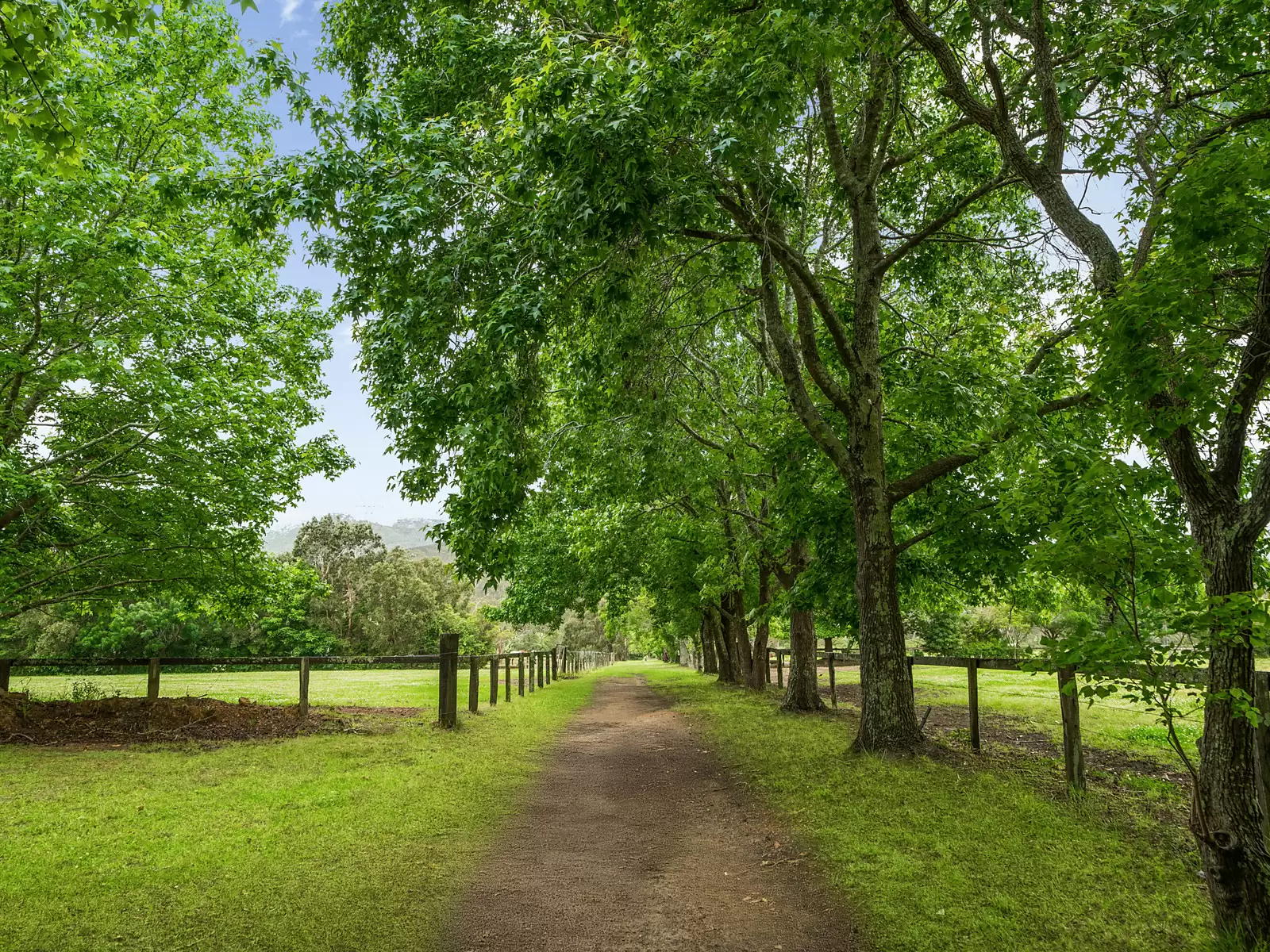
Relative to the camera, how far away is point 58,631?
3947cm

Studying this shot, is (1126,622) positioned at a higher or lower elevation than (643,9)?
lower

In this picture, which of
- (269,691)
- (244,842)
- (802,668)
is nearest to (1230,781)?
(244,842)

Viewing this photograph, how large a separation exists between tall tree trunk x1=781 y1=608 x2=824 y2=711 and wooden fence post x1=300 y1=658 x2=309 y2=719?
363 inches

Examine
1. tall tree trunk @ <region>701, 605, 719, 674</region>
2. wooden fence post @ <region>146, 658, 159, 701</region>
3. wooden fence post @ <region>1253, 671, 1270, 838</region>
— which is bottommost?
tall tree trunk @ <region>701, 605, 719, 674</region>

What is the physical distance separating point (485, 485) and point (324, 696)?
17325mm

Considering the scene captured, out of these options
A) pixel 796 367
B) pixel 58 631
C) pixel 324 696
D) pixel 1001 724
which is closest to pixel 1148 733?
pixel 1001 724

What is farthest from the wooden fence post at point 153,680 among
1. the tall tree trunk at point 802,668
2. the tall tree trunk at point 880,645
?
the tall tree trunk at point 802,668

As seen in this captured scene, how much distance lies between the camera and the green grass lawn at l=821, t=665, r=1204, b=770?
429 inches

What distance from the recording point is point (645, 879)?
17.6 feet

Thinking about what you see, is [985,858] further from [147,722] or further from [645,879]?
[147,722]

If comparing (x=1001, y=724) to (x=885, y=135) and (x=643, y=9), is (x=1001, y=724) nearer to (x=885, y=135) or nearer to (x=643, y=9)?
(x=885, y=135)

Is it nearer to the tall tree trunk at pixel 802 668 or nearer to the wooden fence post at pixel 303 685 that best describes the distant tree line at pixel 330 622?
the wooden fence post at pixel 303 685

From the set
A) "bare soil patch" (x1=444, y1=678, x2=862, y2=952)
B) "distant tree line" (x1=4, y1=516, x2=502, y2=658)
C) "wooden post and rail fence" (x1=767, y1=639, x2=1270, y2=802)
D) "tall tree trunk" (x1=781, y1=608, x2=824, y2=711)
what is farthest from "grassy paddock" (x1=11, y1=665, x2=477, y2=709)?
"wooden post and rail fence" (x1=767, y1=639, x2=1270, y2=802)

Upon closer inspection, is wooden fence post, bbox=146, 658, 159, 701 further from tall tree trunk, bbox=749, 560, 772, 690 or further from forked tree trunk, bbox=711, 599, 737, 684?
forked tree trunk, bbox=711, 599, 737, 684
